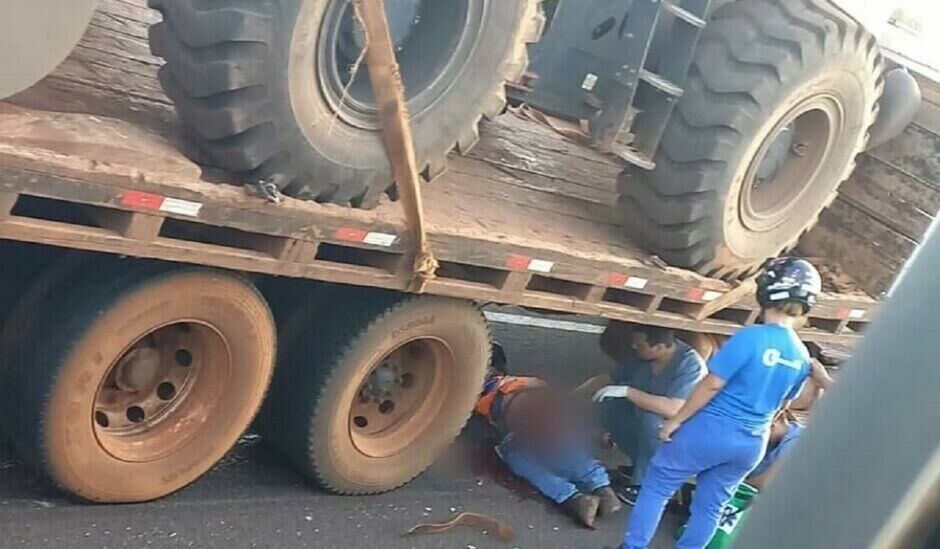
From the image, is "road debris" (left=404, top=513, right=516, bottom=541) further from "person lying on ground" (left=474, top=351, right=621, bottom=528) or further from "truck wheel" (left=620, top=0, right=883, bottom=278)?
"truck wheel" (left=620, top=0, right=883, bottom=278)

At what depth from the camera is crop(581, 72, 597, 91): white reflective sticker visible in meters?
5.81

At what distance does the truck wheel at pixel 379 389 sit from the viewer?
5371 millimetres

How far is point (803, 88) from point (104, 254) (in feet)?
9.88

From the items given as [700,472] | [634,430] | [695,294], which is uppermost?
[695,294]

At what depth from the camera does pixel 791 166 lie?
6453mm

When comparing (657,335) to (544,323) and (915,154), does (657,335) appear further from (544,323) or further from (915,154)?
(544,323)

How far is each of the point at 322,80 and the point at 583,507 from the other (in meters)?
2.31

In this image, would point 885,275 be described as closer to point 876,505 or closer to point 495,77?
point 495,77

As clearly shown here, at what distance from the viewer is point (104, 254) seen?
183 inches

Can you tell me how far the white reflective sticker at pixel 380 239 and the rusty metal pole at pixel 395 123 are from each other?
0.26 ft

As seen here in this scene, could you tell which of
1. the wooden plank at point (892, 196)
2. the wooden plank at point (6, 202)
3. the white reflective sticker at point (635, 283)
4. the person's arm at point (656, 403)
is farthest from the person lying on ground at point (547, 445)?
the wooden plank at point (6, 202)

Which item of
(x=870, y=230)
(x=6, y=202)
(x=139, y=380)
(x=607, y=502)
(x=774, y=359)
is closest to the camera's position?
(x=6, y=202)

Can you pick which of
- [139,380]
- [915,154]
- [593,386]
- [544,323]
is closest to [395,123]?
[139,380]

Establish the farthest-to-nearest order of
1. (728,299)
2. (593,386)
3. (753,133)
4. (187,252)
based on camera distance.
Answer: (593,386) → (728,299) → (753,133) → (187,252)
